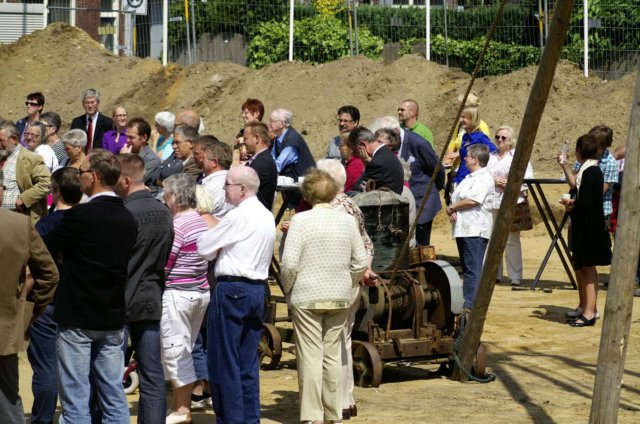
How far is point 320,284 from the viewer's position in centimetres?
802

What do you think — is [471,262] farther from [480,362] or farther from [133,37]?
[133,37]

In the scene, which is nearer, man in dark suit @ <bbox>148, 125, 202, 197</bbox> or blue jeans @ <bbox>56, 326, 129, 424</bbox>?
blue jeans @ <bbox>56, 326, 129, 424</bbox>

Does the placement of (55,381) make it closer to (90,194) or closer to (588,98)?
(90,194)

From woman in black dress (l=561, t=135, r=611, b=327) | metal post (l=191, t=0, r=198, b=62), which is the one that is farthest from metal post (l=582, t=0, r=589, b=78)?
woman in black dress (l=561, t=135, r=611, b=327)

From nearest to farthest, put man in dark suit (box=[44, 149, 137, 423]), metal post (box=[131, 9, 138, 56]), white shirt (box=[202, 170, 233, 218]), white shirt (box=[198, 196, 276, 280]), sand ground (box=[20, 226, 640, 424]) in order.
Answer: man in dark suit (box=[44, 149, 137, 423])
white shirt (box=[198, 196, 276, 280])
sand ground (box=[20, 226, 640, 424])
white shirt (box=[202, 170, 233, 218])
metal post (box=[131, 9, 138, 56])

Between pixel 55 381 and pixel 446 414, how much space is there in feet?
9.43

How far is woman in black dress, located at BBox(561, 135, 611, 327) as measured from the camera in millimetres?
12273

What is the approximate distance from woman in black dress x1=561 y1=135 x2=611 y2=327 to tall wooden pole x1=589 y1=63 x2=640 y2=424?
4.46 m

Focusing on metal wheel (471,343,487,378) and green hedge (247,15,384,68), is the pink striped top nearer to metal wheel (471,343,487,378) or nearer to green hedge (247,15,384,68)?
metal wheel (471,343,487,378)

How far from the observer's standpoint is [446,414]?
9.02 m

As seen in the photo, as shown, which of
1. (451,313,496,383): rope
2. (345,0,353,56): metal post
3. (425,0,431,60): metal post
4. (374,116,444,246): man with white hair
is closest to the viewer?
(451,313,496,383): rope

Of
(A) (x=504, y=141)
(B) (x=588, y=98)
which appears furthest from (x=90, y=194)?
(B) (x=588, y=98)

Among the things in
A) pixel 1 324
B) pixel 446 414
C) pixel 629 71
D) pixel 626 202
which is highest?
pixel 629 71

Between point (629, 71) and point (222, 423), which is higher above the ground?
point (629, 71)
